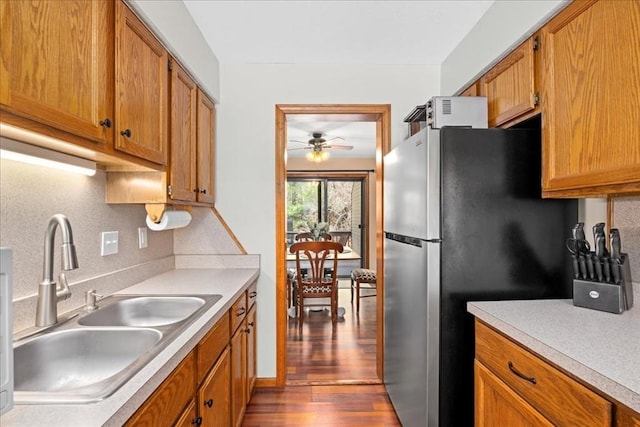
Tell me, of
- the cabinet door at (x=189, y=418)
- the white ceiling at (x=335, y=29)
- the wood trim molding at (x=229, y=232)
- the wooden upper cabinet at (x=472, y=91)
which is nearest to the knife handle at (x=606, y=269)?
the wooden upper cabinet at (x=472, y=91)

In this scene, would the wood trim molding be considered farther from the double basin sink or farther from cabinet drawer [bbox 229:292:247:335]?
the double basin sink

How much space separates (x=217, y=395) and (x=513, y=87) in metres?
1.98

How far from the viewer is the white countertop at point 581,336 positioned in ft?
2.68

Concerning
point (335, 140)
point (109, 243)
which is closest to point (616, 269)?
point (109, 243)

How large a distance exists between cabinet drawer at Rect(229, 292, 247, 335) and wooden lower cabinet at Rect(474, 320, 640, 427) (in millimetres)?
1131

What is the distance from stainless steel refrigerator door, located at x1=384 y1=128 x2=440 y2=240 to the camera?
5.32ft

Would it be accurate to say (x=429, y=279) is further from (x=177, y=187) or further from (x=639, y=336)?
(x=177, y=187)

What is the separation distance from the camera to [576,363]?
0.90 metres

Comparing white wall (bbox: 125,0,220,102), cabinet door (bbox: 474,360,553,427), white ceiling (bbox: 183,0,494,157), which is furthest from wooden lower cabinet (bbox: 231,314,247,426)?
white ceiling (bbox: 183,0,494,157)

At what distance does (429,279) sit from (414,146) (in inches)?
26.5

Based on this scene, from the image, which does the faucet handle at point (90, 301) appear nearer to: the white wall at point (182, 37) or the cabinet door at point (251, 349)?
the cabinet door at point (251, 349)

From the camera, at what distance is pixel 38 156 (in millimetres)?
1096

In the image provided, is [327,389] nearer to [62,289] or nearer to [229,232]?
[229,232]

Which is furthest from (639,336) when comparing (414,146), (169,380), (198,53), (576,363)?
(198,53)
